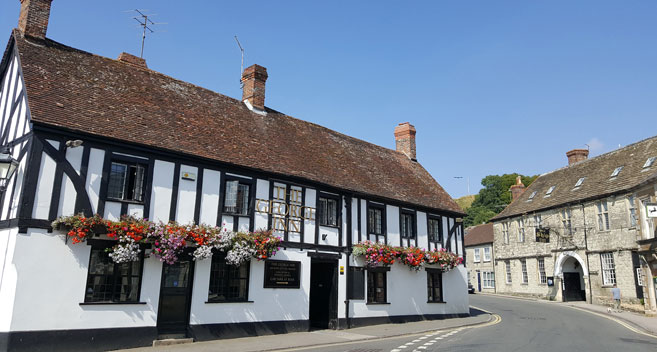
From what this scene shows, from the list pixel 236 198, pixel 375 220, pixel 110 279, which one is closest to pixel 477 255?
pixel 375 220

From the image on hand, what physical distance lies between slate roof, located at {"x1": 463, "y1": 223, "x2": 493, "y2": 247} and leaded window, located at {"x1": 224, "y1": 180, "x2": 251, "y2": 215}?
32.3 metres

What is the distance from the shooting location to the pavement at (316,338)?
12.2 metres

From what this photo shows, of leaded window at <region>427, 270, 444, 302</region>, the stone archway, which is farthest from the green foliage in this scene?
leaded window at <region>427, 270, 444, 302</region>

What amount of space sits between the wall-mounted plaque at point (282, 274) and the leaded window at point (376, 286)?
12.1ft

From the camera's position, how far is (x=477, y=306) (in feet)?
90.6

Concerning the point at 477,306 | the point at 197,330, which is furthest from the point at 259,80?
the point at 477,306

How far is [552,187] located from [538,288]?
7.84 meters

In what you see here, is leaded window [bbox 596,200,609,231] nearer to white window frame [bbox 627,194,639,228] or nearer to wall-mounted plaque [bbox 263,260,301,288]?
white window frame [bbox 627,194,639,228]

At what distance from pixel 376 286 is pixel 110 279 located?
10.4 meters

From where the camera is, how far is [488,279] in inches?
1650

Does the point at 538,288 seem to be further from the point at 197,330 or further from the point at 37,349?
the point at 37,349

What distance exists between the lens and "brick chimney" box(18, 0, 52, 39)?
46.3 feet

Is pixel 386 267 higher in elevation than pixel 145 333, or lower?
higher

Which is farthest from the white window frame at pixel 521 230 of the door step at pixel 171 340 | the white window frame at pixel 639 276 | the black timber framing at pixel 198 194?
the door step at pixel 171 340
